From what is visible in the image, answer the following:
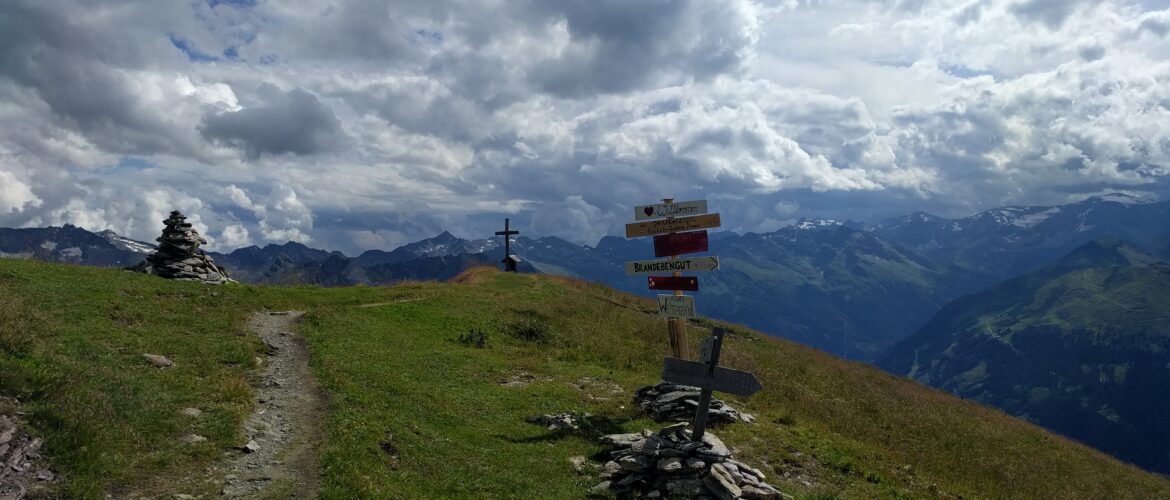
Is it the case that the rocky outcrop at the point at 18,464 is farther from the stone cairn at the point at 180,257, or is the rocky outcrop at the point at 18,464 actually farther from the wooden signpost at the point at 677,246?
the stone cairn at the point at 180,257

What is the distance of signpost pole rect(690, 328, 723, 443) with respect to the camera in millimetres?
17109

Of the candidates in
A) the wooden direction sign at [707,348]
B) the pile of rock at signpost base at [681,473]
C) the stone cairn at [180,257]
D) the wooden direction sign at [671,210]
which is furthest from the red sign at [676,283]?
the stone cairn at [180,257]

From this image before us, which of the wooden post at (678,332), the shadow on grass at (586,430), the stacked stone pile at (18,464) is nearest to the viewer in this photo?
the stacked stone pile at (18,464)

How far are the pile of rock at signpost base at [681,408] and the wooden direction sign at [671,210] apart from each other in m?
6.76

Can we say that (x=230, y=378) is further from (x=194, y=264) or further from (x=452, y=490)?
(x=194, y=264)

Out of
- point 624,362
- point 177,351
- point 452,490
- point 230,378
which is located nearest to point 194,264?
point 177,351

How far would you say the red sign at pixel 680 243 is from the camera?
2433 cm

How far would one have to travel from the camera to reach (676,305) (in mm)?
24266

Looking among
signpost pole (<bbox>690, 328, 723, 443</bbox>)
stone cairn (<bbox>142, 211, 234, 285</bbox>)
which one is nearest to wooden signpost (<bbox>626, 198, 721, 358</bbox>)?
signpost pole (<bbox>690, 328, 723, 443</bbox>)

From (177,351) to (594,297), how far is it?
3922 centimetres

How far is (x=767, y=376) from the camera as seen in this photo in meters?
35.2

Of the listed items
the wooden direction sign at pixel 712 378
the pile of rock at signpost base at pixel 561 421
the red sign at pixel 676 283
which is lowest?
the pile of rock at signpost base at pixel 561 421

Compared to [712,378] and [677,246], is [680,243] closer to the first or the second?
[677,246]

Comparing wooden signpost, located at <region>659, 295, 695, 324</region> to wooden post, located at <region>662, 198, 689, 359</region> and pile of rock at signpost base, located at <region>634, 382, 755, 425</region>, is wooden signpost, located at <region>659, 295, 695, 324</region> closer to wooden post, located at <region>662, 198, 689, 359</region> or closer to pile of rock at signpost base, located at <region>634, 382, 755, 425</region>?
wooden post, located at <region>662, 198, 689, 359</region>
